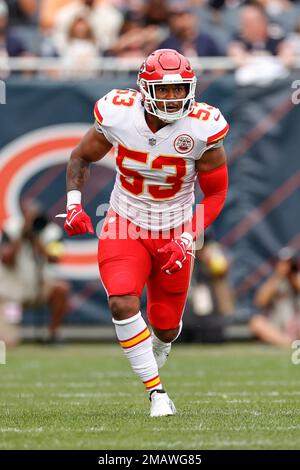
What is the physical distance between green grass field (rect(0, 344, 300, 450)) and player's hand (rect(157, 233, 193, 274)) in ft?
2.19

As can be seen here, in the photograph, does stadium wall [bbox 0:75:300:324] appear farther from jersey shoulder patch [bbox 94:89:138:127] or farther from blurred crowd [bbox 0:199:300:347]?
jersey shoulder patch [bbox 94:89:138:127]

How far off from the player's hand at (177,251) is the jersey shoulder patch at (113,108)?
628 millimetres

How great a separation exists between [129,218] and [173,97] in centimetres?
64

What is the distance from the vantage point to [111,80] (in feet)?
33.5

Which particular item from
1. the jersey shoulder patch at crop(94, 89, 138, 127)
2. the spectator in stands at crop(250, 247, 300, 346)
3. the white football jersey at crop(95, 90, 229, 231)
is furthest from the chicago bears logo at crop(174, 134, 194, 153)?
the spectator in stands at crop(250, 247, 300, 346)

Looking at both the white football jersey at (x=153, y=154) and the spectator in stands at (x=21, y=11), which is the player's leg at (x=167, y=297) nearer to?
the white football jersey at (x=153, y=154)

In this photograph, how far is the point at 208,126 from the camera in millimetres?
5242

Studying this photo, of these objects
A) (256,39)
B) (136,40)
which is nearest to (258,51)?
(256,39)

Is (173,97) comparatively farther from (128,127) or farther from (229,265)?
(229,265)

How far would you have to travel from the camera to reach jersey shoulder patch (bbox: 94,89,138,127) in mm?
5324
